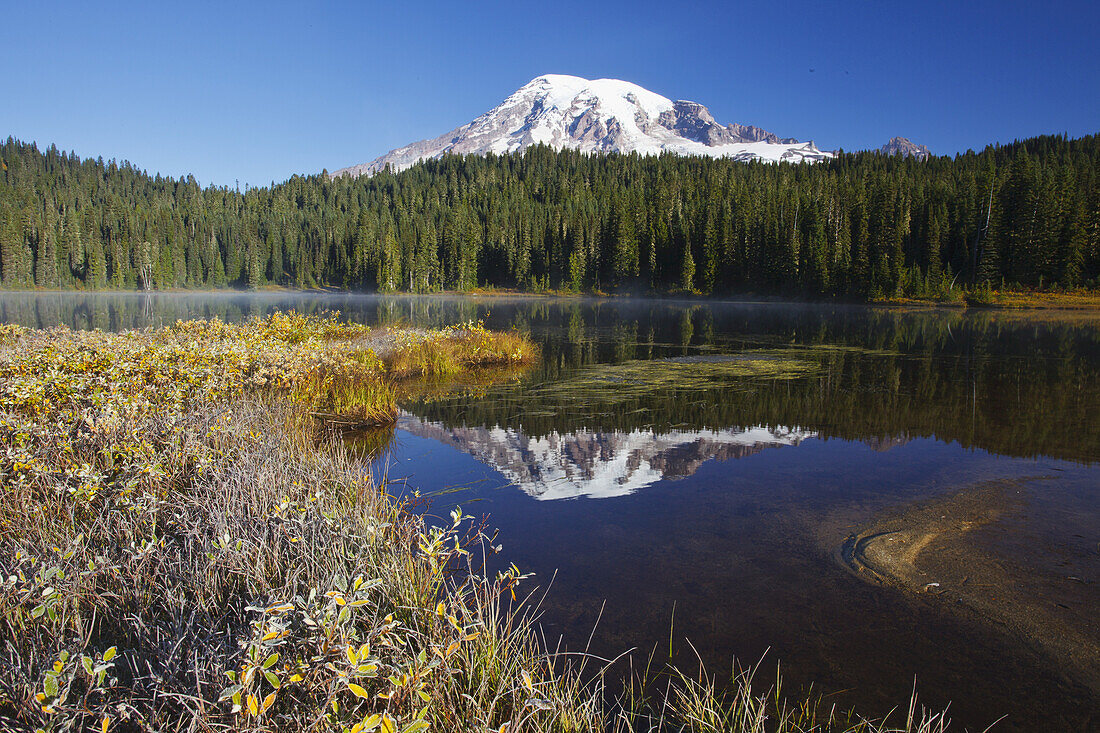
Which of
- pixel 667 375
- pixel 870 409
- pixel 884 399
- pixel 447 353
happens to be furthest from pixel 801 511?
pixel 447 353

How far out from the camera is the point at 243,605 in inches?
158

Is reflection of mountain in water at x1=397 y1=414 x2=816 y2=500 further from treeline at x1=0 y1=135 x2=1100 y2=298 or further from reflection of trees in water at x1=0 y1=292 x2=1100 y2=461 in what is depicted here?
treeline at x1=0 y1=135 x2=1100 y2=298

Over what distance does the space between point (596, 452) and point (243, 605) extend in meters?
7.43

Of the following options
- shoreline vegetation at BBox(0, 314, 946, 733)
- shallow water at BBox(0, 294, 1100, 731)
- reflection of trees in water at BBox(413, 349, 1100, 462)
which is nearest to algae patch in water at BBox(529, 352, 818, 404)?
shallow water at BBox(0, 294, 1100, 731)

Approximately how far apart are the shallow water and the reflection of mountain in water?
2.4 inches

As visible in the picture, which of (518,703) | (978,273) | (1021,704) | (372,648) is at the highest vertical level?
(978,273)

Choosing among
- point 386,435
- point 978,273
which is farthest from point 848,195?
point 386,435

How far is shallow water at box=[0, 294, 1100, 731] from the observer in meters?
4.89

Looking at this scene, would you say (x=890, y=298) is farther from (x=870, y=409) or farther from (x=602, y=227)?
(x=870, y=409)

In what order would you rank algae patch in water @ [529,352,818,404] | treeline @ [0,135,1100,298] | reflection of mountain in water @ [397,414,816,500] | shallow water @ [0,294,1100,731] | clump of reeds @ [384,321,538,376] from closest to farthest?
shallow water @ [0,294,1100,731] < reflection of mountain in water @ [397,414,816,500] < algae patch in water @ [529,352,818,404] < clump of reeds @ [384,321,538,376] < treeline @ [0,135,1100,298]

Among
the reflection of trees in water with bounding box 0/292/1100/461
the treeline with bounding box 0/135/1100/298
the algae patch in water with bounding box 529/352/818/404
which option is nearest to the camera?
the reflection of trees in water with bounding box 0/292/1100/461

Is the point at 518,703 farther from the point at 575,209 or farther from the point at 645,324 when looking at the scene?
the point at 575,209

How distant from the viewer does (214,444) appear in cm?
761

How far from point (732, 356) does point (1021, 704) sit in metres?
20.3
